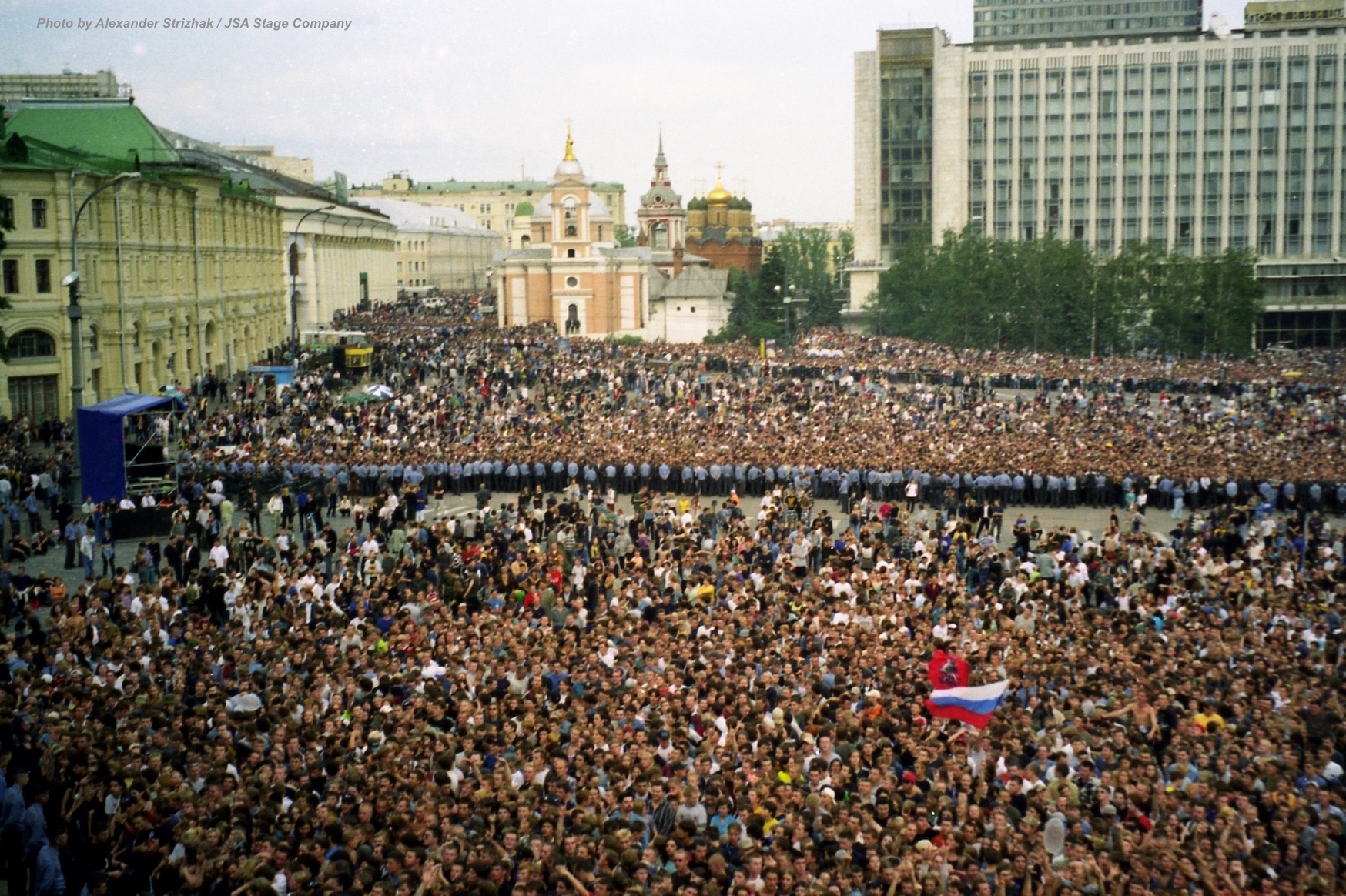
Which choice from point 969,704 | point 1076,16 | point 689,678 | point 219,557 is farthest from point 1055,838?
point 1076,16

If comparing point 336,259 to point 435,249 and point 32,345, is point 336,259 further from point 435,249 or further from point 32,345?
point 32,345

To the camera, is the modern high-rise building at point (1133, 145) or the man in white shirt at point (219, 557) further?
the modern high-rise building at point (1133, 145)

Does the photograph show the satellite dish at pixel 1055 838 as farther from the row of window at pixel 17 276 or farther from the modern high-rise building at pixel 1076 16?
the modern high-rise building at pixel 1076 16

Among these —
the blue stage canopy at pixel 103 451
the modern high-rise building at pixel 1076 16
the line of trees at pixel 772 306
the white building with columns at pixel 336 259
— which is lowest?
the blue stage canopy at pixel 103 451

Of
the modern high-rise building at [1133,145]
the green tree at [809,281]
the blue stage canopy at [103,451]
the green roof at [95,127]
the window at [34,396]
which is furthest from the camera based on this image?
the green tree at [809,281]

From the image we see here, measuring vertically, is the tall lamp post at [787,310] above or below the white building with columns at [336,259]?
below

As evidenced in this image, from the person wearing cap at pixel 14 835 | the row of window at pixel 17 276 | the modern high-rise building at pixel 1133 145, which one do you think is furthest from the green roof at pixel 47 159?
the modern high-rise building at pixel 1133 145

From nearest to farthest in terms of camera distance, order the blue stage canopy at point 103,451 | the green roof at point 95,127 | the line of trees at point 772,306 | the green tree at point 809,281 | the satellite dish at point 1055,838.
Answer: the satellite dish at point 1055,838
the blue stage canopy at point 103,451
the green roof at point 95,127
the line of trees at point 772,306
the green tree at point 809,281
